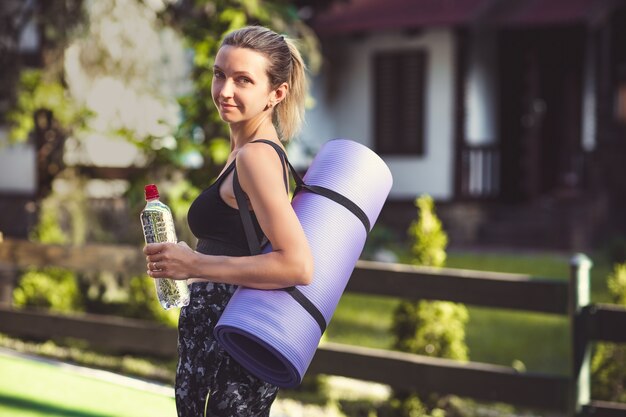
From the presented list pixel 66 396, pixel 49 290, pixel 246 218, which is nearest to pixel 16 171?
pixel 49 290

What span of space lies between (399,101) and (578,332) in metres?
14.6

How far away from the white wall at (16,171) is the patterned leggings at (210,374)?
16558 mm

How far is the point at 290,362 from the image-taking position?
9.09 ft

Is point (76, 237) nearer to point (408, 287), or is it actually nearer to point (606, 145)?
point (408, 287)

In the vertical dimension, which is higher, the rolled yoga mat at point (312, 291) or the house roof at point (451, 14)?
the house roof at point (451, 14)

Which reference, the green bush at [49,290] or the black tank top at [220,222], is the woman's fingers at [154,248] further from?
the green bush at [49,290]

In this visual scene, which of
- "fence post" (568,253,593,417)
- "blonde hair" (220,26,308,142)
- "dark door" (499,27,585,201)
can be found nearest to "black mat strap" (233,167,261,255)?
"blonde hair" (220,26,308,142)

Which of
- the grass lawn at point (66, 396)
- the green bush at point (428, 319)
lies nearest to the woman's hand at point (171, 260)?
the grass lawn at point (66, 396)

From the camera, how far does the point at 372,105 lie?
2008 cm

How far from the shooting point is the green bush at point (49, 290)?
977 centimetres

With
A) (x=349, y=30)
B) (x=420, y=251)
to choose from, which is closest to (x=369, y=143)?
(x=349, y=30)

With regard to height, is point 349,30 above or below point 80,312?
above

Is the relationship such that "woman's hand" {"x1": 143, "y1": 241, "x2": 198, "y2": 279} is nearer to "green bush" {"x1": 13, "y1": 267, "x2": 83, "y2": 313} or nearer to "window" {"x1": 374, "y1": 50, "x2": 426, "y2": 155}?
"green bush" {"x1": 13, "y1": 267, "x2": 83, "y2": 313}

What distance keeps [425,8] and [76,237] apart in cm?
1108
